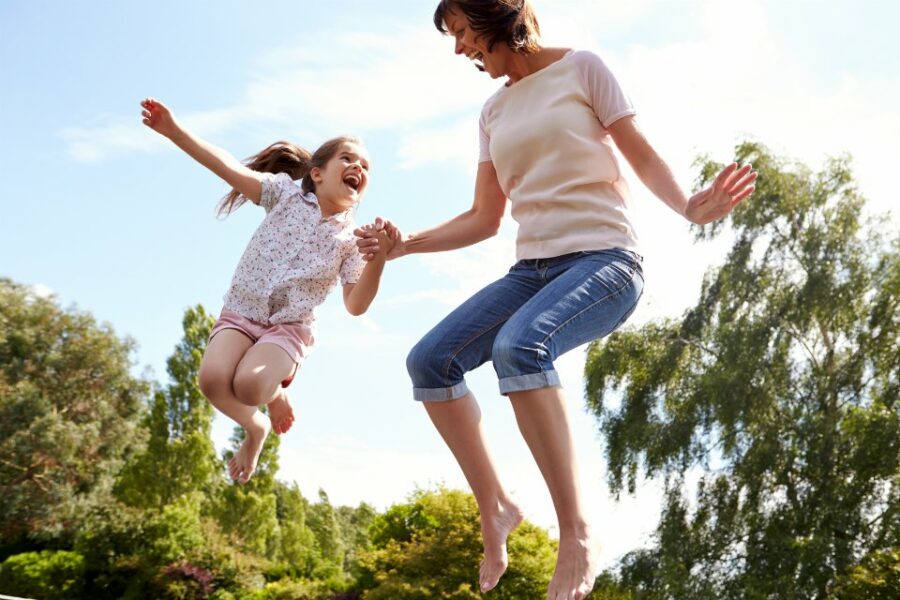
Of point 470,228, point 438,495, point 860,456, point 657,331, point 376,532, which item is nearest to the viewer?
point 470,228

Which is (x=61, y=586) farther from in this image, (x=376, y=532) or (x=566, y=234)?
(x=566, y=234)

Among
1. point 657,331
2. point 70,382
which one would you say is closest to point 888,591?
point 657,331

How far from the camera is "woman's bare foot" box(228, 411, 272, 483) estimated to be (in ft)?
14.6

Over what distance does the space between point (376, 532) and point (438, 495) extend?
7.83 ft

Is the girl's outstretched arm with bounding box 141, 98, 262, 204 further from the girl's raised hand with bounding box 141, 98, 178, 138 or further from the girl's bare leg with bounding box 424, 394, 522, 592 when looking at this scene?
the girl's bare leg with bounding box 424, 394, 522, 592

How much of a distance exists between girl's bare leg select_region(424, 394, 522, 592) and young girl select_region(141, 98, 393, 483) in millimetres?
809

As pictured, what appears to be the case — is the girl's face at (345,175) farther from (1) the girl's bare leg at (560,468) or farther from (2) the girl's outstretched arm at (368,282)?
(1) the girl's bare leg at (560,468)

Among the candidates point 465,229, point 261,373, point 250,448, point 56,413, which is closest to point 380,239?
point 465,229

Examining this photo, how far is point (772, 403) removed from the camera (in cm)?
1831

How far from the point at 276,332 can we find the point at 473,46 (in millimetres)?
1643

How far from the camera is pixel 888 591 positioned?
633 inches

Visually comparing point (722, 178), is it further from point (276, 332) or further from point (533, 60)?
point (276, 332)

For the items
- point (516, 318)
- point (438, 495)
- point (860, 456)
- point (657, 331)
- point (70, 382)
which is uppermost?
point (70, 382)

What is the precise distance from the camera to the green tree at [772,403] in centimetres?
1753
